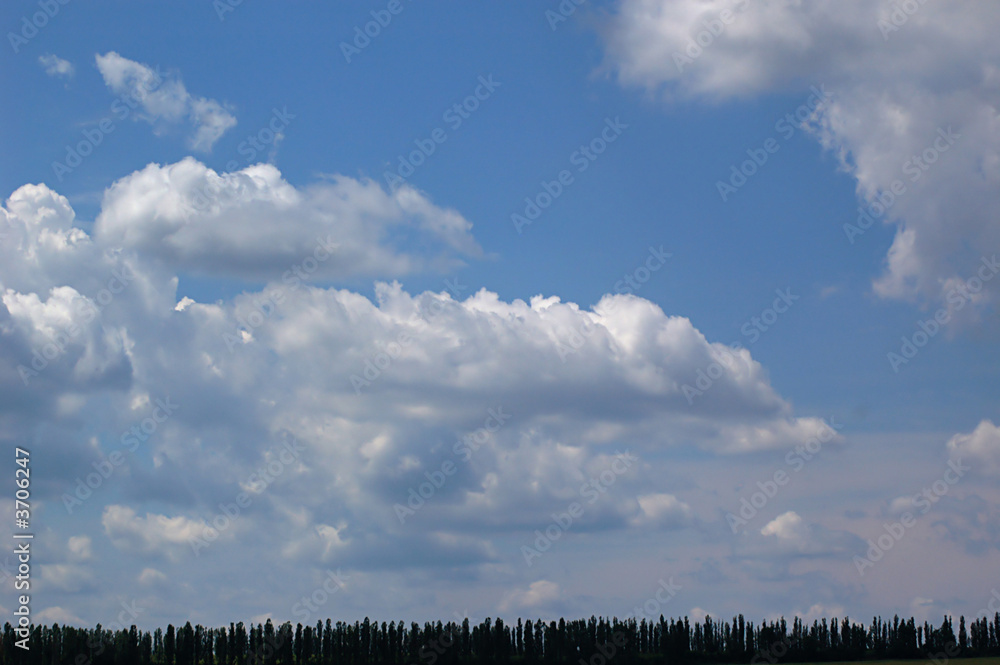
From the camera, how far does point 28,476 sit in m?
89.9

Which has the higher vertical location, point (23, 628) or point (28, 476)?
point (28, 476)

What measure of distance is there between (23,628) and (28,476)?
1681 centimetres

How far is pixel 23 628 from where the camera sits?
94812 millimetres
